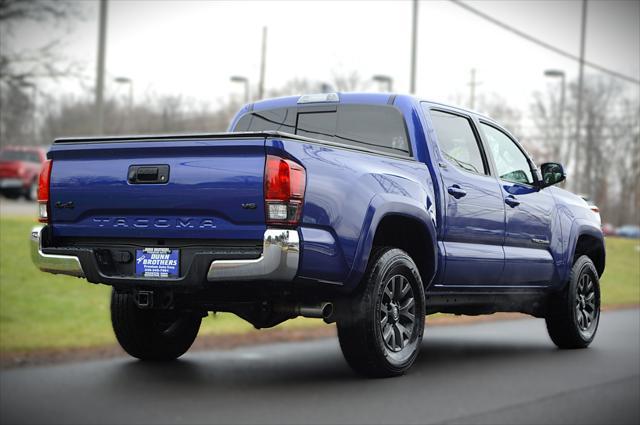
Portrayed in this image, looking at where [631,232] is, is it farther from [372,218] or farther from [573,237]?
[372,218]

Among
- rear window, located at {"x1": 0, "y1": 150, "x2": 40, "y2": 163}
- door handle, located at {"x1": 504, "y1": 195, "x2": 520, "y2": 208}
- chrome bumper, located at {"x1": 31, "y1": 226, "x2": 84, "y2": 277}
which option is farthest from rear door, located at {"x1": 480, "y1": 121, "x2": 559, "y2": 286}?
rear window, located at {"x1": 0, "y1": 150, "x2": 40, "y2": 163}

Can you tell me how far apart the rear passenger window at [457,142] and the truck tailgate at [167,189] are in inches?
71.9

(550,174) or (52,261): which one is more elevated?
(550,174)

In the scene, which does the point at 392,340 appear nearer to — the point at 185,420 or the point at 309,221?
the point at 309,221

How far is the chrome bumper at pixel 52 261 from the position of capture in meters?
5.21

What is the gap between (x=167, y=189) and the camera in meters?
4.86

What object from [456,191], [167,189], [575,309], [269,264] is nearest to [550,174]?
[456,191]

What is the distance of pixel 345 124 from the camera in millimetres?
6328

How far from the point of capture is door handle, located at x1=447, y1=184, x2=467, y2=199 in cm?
597

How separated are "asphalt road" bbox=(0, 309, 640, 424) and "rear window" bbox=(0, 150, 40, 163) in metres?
16.6

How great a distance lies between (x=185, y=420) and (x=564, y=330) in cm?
310

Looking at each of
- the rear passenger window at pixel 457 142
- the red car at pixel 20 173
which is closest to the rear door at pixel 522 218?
the rear passenger window at pixel 457 142

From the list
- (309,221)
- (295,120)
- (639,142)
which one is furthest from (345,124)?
(639,142)

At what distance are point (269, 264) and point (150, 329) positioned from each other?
1934mm
